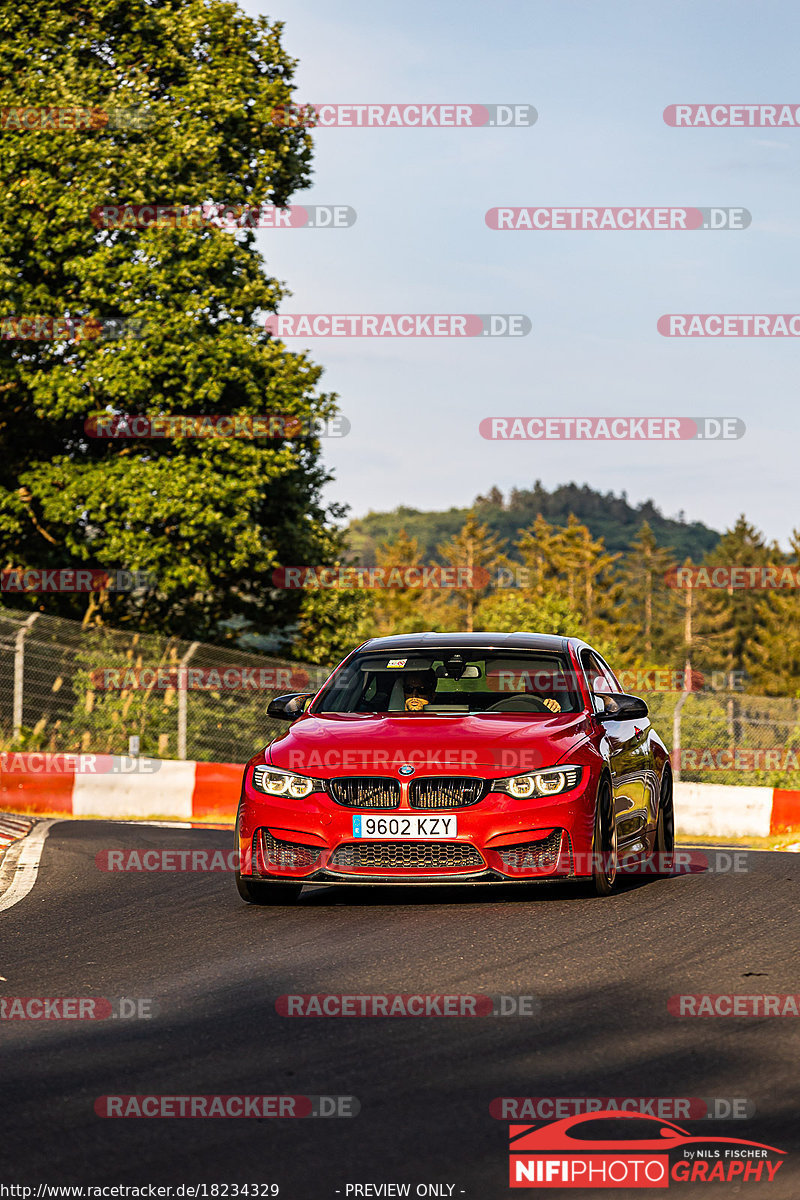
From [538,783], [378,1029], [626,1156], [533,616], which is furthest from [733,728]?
[533,616]

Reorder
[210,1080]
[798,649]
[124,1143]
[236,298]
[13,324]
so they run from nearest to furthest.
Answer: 1. [124,1143]
2. [210,1080]
3. [13,324]
4. [236,298]
5. [798,649]

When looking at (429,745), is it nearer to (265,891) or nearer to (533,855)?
(533,855)

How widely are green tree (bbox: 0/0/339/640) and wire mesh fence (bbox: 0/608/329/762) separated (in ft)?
20.6

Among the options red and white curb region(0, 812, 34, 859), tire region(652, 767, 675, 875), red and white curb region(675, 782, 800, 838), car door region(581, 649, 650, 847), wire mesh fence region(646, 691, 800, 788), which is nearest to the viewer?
car door region(581, 649, 650, 847)

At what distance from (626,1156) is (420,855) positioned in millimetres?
4264

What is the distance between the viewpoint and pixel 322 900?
9586 mm

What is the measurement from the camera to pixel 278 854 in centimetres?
884

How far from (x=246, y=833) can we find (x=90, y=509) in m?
21.7

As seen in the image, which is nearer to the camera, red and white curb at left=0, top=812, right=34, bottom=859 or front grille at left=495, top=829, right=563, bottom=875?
front grille at left=495, top=829, right=563, bottom=875

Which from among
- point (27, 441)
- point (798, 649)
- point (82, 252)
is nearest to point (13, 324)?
point (82, 252)

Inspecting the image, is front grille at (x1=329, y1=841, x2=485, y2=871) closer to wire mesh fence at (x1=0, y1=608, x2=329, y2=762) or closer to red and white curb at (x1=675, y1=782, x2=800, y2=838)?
red and white curb at (x1=675, y1=782, x2=800, y2=838)

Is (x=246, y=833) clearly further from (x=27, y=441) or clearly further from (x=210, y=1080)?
(x=27, y=441)

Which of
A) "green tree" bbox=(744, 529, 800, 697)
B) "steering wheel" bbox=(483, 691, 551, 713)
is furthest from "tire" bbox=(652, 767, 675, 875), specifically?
"green tree" bbox=(744, 529, 800, 697)

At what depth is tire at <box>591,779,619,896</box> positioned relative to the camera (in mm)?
8898
